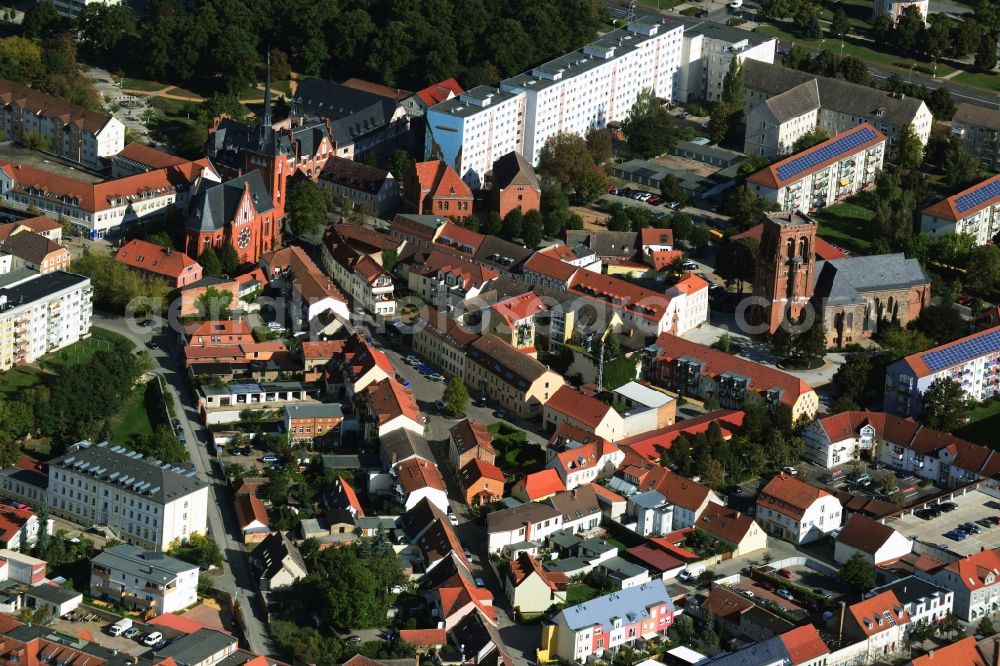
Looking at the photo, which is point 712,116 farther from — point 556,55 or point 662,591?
point 662,591

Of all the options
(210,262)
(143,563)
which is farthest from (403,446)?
(210,262)

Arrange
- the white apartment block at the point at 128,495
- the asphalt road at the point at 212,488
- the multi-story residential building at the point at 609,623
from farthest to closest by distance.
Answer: the white apartment block at the point at 128,495 → the asphalt road at the point at 212,488 → the multi-story residential building at the point at 609,623

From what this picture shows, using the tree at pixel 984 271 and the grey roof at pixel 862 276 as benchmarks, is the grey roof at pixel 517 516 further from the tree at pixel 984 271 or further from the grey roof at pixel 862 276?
the tree at pixel 984 271

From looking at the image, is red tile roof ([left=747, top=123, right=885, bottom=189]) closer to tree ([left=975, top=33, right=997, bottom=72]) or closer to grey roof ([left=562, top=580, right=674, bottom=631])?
tree ([left=975, top=33, right=997, bottom=72])

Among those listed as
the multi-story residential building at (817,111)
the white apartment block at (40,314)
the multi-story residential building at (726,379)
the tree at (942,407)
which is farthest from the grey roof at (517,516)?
the multi-story residential building at (817,111)

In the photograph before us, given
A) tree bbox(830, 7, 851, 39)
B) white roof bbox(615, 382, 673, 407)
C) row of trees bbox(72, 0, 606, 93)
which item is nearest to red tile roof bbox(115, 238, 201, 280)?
white roof bbox(615, 382, 673, 407)
